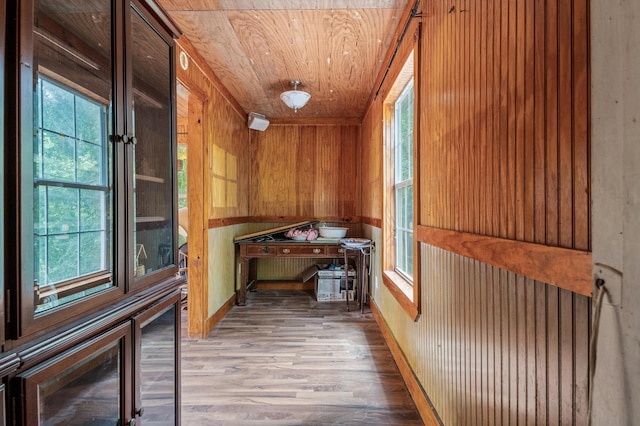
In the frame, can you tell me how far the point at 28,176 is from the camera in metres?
0.69

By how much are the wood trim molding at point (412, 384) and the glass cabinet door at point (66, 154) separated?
160 cm

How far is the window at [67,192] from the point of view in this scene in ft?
2.54

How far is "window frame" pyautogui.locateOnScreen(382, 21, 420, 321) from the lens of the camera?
1.79m

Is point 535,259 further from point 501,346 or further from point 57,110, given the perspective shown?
point 57,110

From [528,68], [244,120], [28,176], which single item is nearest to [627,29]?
[528,68]

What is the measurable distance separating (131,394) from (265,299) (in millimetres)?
2972

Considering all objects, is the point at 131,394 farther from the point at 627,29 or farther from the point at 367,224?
the point at 367,224

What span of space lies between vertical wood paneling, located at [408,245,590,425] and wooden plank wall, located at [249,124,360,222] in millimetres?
2995

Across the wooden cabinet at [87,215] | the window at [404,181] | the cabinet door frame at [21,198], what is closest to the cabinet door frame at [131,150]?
the wooden cabinet at [87,215]

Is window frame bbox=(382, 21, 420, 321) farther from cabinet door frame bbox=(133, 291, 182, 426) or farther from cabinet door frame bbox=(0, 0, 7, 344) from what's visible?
cabinet door frame bbox=(0, 0, 7, 344)

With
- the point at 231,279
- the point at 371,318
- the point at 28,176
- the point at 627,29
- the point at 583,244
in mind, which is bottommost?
the point at 371,318

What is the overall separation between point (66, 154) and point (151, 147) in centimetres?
42

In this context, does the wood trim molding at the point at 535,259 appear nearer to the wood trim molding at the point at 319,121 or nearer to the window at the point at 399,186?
Answer: the window at the point at 399,186

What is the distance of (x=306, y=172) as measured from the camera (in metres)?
4.52
